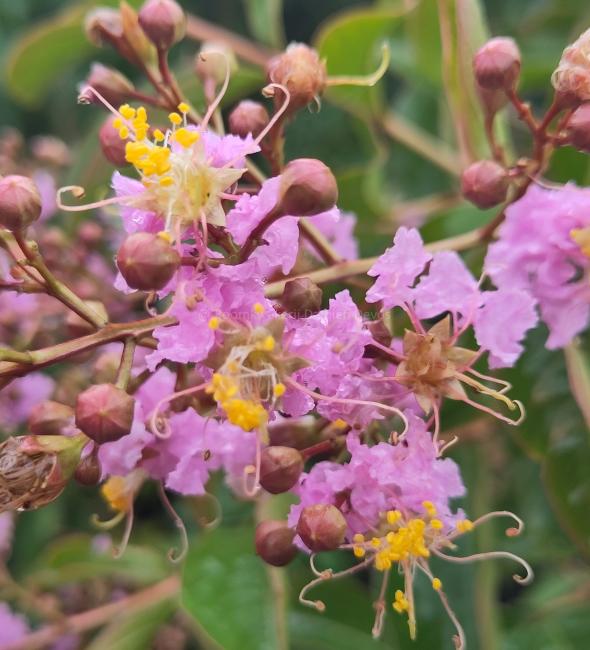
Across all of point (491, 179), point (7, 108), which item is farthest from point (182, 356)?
point (7, 108)

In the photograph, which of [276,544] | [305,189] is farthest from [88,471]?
[305,189]

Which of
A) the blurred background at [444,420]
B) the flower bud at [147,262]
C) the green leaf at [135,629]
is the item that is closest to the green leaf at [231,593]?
the blurred background at [444,420]

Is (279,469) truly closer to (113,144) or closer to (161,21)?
(113,144)

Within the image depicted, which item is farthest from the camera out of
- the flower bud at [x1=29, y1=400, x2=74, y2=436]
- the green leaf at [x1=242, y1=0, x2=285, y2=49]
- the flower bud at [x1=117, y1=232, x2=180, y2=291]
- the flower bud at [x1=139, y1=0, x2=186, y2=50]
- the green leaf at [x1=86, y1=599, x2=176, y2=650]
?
the green leaf at [x1=242, y1=0, x2=285, y2=49]

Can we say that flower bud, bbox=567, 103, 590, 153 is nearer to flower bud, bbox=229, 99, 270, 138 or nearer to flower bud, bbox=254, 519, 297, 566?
flower bud, bbox=229, 99, 270, 138

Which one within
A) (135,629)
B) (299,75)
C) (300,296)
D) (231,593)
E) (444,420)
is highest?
(299,75)

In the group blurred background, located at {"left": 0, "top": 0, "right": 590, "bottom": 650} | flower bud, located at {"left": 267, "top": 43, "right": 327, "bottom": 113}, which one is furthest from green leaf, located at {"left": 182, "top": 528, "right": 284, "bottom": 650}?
flower bud, located at {"left": 267, "top": 43, "right": 327, "bottom": 113}

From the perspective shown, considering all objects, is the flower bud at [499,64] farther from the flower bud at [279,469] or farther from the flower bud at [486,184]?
the flower bud at [279,469]
